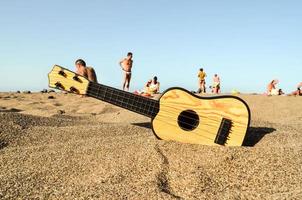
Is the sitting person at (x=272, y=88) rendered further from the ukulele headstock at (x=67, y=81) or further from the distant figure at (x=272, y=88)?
the ukulele headstock at (x=67, y=81)

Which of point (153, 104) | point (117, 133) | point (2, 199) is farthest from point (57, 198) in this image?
point (117, 133)

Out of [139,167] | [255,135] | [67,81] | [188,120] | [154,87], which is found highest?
[67,81]

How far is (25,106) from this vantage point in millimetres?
9289

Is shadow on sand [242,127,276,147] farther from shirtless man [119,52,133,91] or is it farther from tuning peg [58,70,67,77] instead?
shirtless man [119,52,133,91]

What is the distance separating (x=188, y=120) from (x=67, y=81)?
1586 mm

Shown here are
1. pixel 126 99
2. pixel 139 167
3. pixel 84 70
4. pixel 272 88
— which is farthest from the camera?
pixel 272 88

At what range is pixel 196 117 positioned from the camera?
13.9 feet

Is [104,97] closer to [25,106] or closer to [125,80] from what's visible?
[25,106]

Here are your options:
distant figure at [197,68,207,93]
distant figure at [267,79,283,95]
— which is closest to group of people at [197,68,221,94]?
distant figure at [197,68,207,93]

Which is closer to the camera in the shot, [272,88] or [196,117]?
[196,117]

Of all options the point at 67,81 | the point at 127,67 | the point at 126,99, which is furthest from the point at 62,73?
the point at 127,67

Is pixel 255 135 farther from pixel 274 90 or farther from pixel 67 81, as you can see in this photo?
pixel 274 90

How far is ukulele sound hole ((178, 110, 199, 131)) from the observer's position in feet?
13.8

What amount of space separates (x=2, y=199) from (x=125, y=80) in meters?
9.70
